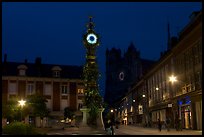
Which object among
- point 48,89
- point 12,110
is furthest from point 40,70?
point 12,110

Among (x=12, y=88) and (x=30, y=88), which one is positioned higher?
(x=30, y=88)

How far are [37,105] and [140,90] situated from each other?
36.7 m

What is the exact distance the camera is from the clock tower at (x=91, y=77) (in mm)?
44688

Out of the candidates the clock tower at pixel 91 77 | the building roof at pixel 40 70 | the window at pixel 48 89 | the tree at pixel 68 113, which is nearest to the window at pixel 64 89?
the window at pixel 48 89

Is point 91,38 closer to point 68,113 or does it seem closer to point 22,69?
point 68,113

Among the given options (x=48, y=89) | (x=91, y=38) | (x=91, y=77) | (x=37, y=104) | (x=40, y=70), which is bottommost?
(x=37, y=104)

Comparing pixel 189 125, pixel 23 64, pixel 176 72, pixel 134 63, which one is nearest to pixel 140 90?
pixel 23 64

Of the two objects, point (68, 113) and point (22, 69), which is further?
point (22, 69)

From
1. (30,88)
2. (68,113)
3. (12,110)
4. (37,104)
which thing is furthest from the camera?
(30,88)

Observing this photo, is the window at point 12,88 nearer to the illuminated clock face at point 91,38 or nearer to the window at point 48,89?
the window at point 48,89

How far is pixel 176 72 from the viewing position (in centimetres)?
5509

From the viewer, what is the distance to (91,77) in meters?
44.9

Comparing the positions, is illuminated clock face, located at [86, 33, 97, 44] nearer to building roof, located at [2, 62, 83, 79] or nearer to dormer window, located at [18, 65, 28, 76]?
dormer window, located at [18, 65, 28, 76]

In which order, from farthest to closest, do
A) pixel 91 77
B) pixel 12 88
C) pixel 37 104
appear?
pixel 12 88, pixel 37 104, pixel 91 77
